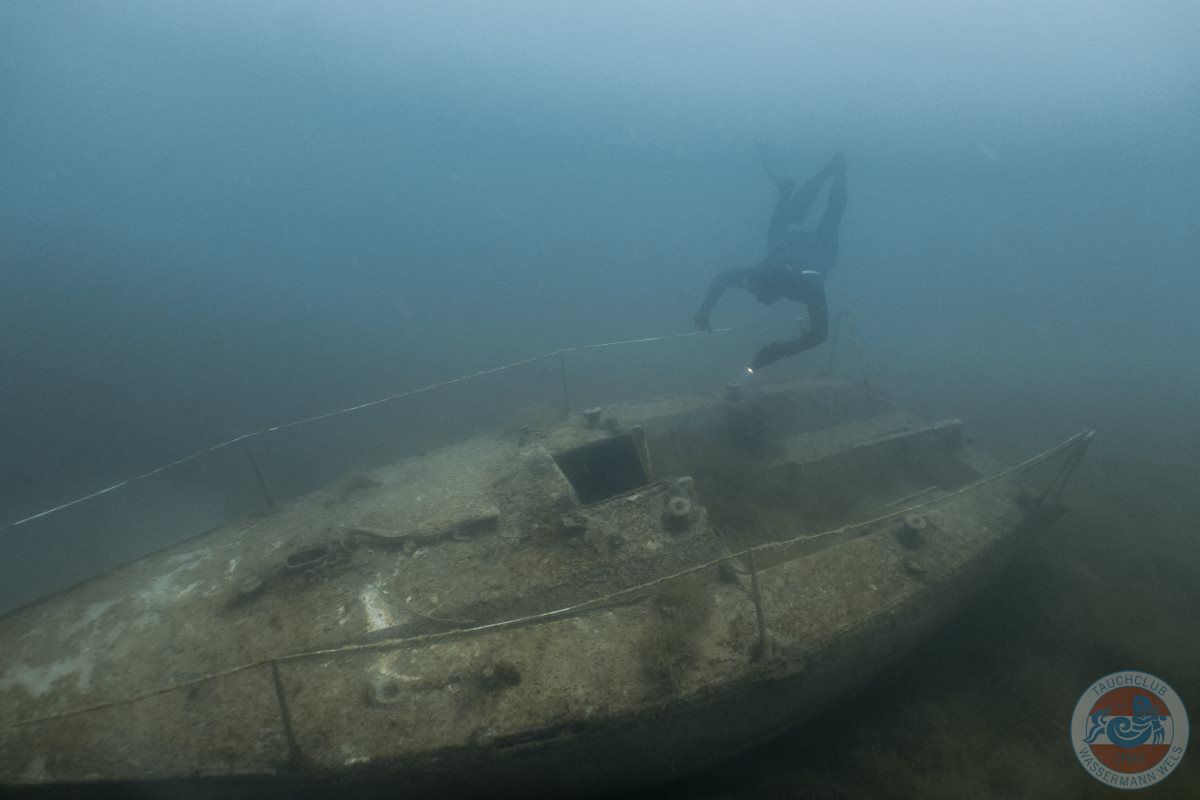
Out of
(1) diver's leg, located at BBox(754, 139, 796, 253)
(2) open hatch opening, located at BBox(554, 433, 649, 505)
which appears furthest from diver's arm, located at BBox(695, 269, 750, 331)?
(2) open hatch opening, located at BBox(554, 433, 649, 505)

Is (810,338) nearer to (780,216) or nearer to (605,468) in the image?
(780,216)

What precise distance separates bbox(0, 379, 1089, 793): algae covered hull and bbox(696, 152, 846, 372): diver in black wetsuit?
3.62 meters

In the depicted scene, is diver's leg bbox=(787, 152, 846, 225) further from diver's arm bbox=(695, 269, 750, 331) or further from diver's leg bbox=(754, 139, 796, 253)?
diver's arm bbox=(695, 269, 750, 331)

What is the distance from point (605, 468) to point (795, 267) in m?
5.50

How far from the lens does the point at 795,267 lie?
29.2 feet

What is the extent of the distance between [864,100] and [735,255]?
450ft

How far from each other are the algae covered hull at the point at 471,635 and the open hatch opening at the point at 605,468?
40 centimetres

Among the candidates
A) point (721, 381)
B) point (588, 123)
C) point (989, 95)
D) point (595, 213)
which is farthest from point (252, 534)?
point (989, 95)

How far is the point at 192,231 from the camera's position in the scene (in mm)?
79250

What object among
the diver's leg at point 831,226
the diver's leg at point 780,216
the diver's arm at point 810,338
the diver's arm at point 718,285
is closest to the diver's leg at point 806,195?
the diver's leg at point 780,216

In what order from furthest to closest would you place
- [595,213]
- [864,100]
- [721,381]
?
1. [864,100]
2. [595,213]
3. [721,381]

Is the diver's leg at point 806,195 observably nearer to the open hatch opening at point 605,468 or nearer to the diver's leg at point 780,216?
the diver's leg at point 780,216

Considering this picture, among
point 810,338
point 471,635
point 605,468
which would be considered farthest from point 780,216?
point 471,635

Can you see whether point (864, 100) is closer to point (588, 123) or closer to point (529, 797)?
point (588, 123)
